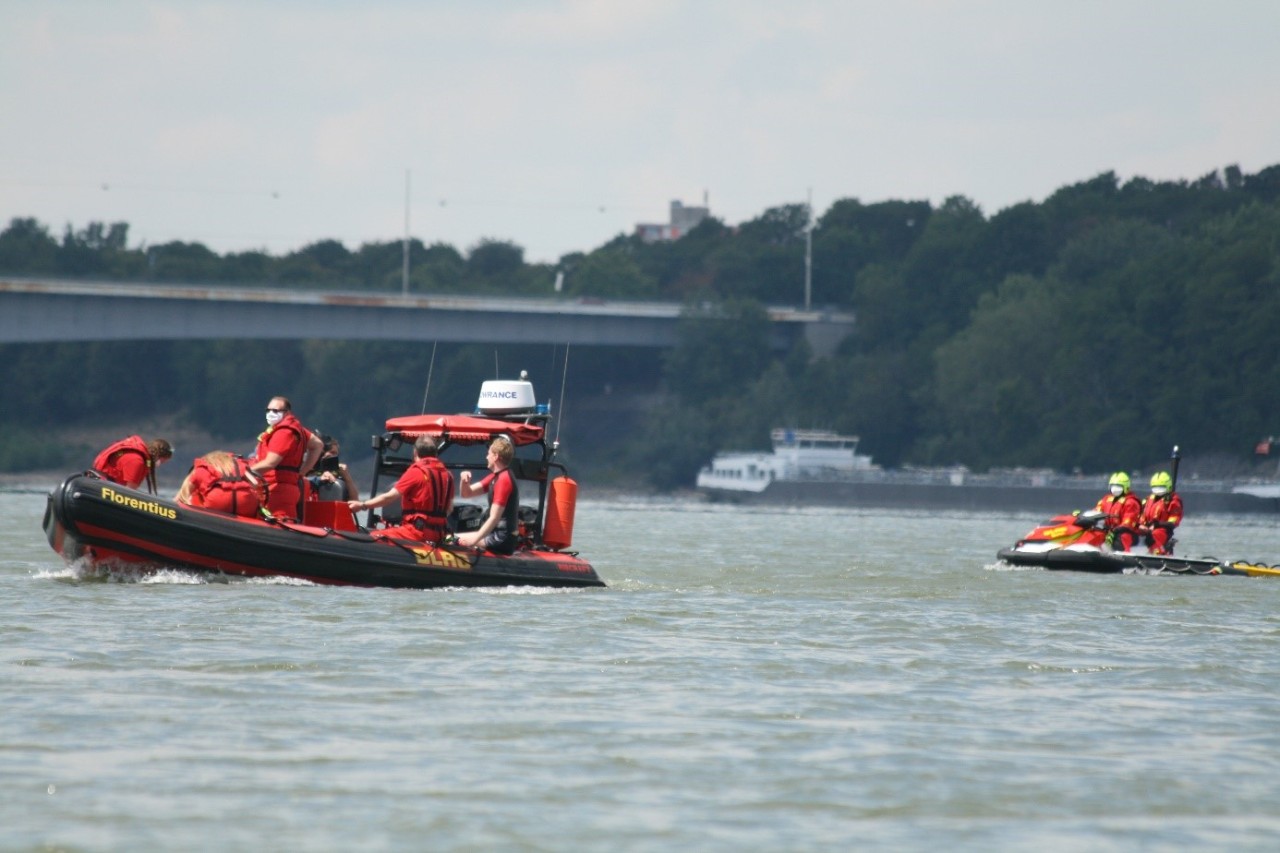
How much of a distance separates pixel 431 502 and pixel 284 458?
1476 millimetres

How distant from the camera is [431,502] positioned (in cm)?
2020

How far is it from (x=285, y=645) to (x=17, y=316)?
227 feet

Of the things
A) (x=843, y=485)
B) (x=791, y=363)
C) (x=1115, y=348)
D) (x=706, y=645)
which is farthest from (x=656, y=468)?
(x=706, y=645)

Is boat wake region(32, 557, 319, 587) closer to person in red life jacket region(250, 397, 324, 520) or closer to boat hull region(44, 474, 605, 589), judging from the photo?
boat hull region(44, 474, 605, 589)

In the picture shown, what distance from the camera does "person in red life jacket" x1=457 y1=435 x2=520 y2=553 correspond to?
1964 centimetres

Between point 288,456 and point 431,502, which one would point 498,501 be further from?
point 288,456

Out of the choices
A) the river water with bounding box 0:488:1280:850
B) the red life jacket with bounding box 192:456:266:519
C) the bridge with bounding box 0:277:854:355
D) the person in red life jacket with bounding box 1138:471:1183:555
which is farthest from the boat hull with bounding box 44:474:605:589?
the bridge with bounding box 0:277:854:355

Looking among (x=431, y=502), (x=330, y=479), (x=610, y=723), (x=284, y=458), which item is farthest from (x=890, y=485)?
(x=610, y=723)

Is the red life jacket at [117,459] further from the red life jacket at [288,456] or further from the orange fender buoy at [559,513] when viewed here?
the orange fender buoy at [559,513]

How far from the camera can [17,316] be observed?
81062 millimetres

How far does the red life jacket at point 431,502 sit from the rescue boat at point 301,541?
230 mm

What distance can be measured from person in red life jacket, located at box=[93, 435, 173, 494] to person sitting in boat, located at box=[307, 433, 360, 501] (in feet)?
5.35

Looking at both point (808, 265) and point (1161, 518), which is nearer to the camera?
point (1161, 518)

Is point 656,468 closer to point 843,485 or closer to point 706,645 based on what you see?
point 843,485
